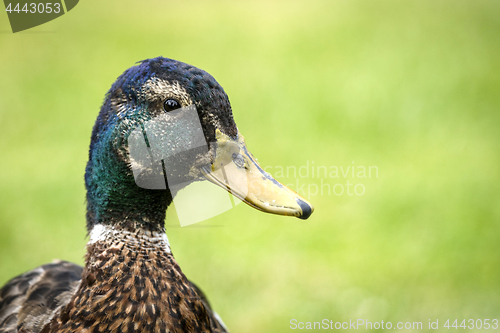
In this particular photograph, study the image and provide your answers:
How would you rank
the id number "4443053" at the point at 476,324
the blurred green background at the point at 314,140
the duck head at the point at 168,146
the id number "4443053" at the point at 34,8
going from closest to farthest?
the duck head at the point at 168,146 → the id number "4443053" at the point at 476,324 → the blurred green background at the point at 314,140 → the id number "4443053" at the point at 34,8

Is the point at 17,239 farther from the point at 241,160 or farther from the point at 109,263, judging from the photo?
the point at 241,160

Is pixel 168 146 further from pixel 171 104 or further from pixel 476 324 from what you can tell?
pixel 476 324

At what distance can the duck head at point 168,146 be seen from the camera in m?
0.97

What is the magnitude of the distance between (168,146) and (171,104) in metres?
0.10

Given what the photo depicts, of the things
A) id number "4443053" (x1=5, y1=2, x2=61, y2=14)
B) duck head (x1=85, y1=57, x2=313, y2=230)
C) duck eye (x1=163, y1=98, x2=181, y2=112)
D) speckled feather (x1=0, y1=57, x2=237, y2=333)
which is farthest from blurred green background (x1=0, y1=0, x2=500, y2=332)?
duck eye (x1=163, y1=98, x2=181, y2=112)

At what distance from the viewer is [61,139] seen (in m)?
3.45

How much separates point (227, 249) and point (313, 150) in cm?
111

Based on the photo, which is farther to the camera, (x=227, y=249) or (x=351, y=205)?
(x=351, y=205)

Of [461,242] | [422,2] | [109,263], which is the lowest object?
[461,242]

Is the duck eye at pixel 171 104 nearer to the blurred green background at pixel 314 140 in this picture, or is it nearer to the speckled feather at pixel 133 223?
the speckled feather at pixel 133 223

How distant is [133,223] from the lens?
3.51 feet

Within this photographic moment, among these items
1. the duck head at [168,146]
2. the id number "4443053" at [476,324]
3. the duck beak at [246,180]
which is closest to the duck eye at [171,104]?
the duck head at [168,146]

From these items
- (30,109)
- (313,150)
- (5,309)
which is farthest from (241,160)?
(30,109)

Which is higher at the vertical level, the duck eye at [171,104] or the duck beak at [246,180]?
the duck eye at [171,104]
